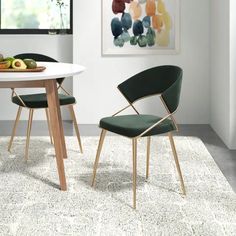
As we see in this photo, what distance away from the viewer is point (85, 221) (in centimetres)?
309

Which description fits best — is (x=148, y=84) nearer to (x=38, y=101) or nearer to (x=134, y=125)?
(x=134, y=125)

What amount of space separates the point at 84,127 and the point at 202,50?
5.14ft

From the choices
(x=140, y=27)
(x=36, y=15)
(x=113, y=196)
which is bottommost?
(x=113, y=196)

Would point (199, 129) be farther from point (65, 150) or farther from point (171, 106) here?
point (171, 106)

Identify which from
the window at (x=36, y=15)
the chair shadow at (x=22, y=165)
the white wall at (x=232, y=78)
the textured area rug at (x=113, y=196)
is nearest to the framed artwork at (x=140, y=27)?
the window at (x=36, y=15)

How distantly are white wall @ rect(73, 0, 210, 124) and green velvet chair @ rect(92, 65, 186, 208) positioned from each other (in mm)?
2351

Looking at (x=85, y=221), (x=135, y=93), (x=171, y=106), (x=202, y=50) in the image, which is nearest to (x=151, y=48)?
(x=202, y=50)

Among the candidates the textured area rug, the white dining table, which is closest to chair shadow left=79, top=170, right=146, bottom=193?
the textured area rug

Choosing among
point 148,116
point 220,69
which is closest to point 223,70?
point 220,69

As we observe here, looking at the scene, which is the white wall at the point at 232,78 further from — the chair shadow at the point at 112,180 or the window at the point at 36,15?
the window at the point at 36,15

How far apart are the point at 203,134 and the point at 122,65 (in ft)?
4.06

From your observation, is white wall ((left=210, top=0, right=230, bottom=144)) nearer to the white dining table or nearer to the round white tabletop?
the round white tabletop

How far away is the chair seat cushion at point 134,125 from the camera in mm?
3357

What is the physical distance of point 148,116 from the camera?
3768 mm
